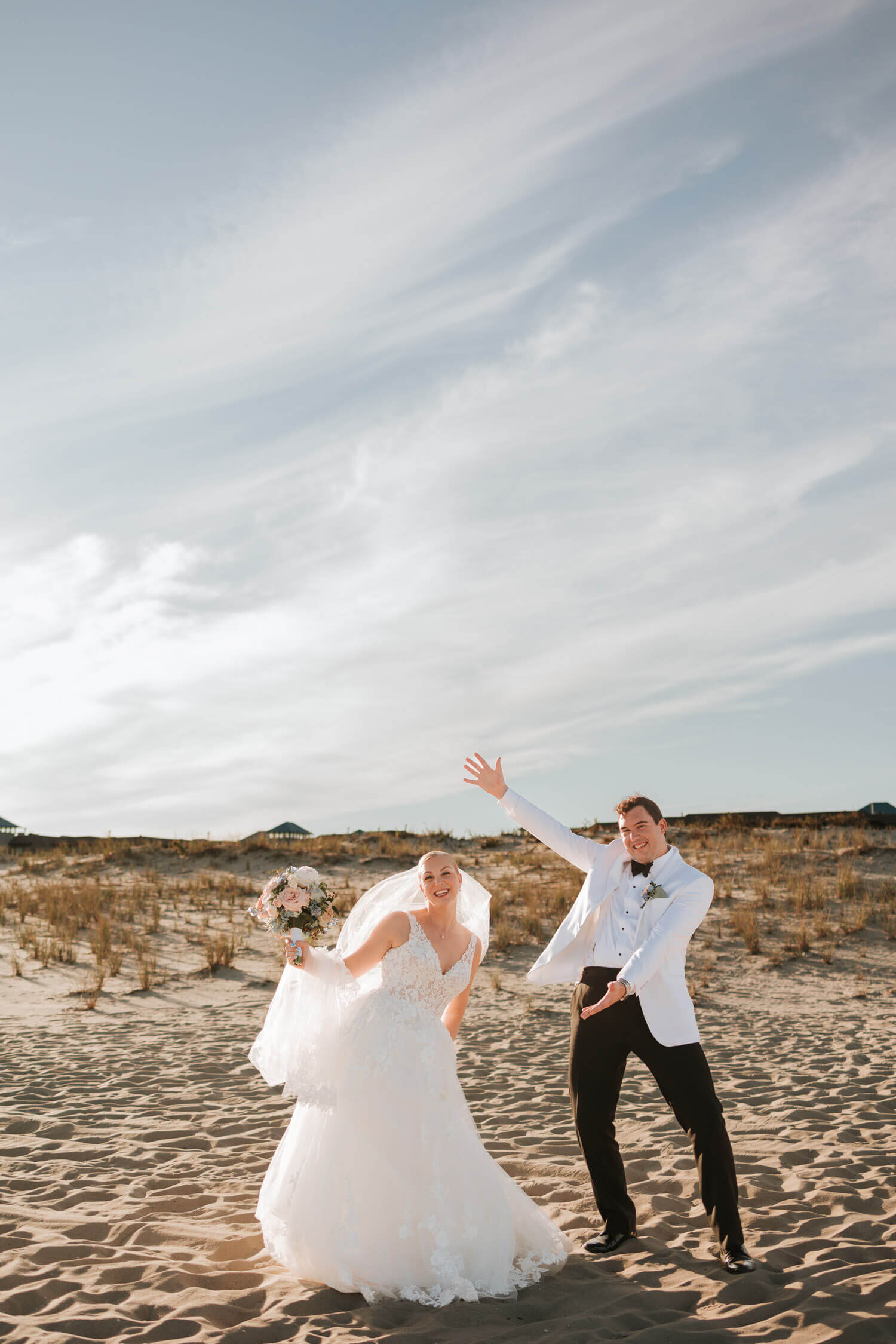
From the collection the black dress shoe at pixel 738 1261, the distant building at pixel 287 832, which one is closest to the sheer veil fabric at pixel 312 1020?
the black dress shoe at pixel 738 1261

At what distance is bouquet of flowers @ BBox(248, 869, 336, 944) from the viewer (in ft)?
16.2

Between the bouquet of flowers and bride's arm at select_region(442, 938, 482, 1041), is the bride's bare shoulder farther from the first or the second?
bride's arm at select_region(442, 938, 482, 1041)

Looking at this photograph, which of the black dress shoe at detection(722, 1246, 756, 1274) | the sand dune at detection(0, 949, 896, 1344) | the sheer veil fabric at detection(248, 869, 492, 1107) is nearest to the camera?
the sand dune at detection(0, 949, 896, 1344)

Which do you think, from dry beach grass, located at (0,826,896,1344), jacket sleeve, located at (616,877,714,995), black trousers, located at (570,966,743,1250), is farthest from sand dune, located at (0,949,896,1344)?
jacket sleeve, located at (616,877,714,995)

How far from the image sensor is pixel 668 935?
467 centimetres

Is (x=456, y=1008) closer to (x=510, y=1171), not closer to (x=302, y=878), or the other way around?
(x=302, y=878)

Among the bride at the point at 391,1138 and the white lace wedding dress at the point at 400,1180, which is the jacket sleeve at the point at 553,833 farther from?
the white lace wedding dress at the point at 400,1180

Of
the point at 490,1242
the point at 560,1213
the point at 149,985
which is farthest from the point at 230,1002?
the point at 490,1242

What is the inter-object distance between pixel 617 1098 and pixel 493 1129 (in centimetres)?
304

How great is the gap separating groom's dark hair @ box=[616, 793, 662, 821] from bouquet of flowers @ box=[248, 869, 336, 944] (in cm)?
162

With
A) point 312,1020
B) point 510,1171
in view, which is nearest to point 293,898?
point 312,1020

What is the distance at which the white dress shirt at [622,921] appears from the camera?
16.4 ft

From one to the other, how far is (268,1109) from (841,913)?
44.4 ft

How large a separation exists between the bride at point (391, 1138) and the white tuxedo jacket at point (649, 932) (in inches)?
20.4
